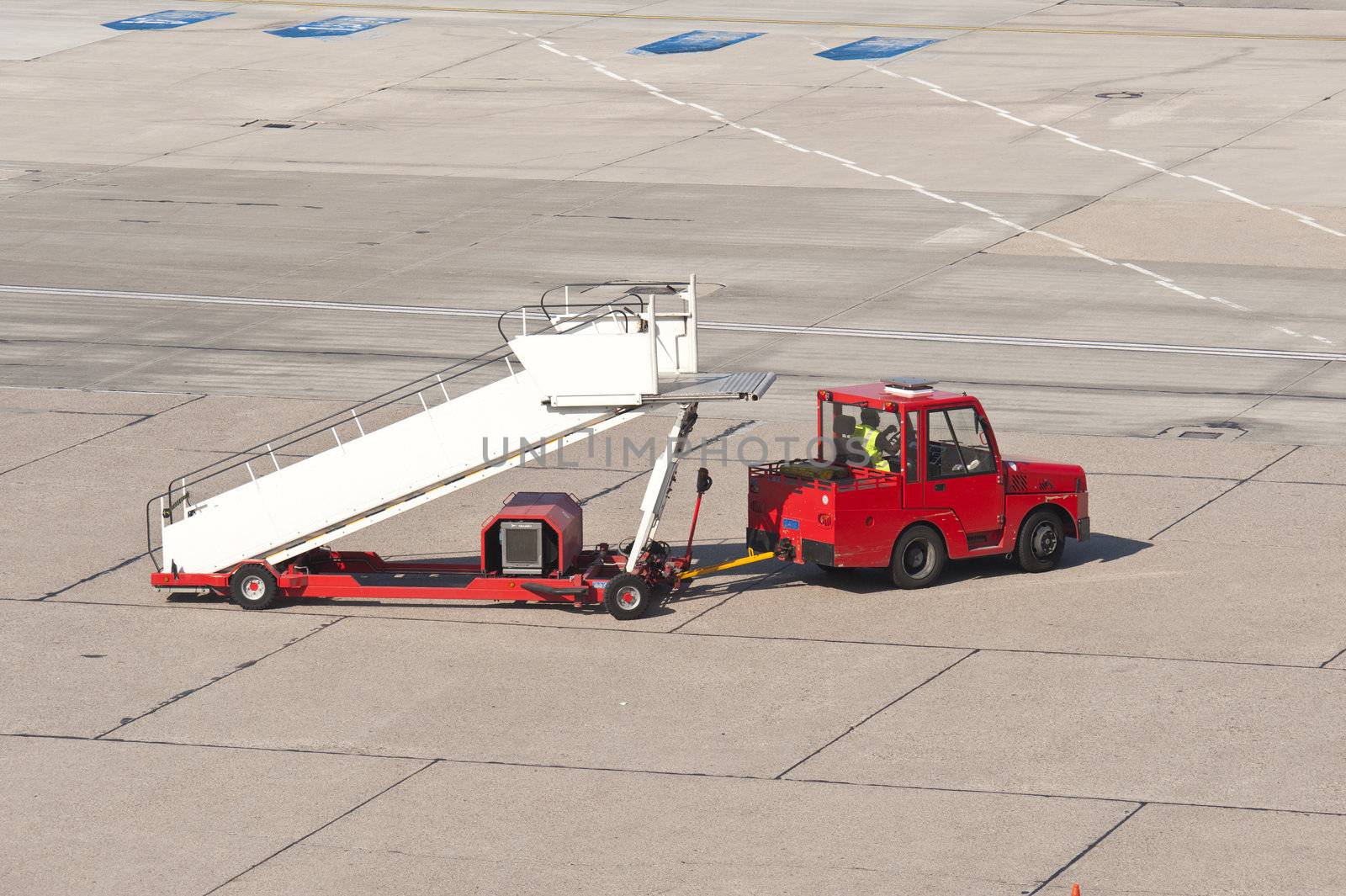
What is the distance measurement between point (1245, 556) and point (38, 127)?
37.7m

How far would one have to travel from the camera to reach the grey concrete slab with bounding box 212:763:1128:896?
43.4 ft

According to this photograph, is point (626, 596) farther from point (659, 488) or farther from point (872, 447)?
point (872, 447)

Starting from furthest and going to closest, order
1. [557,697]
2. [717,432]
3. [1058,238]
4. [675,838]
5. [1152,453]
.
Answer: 1. [1058,238]
2. [717,432]
3. [1152,453]
4. [557,697]
5. [675,838]

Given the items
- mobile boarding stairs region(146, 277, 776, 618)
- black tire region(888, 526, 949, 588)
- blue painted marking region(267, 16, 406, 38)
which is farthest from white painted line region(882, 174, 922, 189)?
blue painted marking region(267, 16, 406, 38)

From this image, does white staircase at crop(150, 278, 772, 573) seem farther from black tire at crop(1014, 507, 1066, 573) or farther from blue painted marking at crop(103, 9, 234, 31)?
blue painted marking at crop(103, 9, 234, 31)

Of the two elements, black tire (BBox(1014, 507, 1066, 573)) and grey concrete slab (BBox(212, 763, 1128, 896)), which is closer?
grey concrete slab (BBox(212, 763, 1128, 896))

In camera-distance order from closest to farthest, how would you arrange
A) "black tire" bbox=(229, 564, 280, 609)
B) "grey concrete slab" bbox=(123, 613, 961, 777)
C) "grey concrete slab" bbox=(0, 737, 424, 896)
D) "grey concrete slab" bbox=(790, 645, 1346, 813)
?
"grey concrete slab" bbox=(0, 737, 424, 896) → "grey concrete slab" bbox=(790, 645, 1346, 813) → "grey concrete slab" bbox=(123, 613, 961, 777) → "black tire" bbox=(229, 564, 280, 609)

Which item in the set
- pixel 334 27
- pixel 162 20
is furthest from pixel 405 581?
pixel 162 20

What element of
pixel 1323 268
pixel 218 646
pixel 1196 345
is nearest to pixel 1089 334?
pixel 1196 345

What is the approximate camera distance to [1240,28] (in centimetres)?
5553

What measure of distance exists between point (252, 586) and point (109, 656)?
5.72 ft

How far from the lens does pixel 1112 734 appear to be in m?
15.7

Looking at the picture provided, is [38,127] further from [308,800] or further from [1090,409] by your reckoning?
[308,800]

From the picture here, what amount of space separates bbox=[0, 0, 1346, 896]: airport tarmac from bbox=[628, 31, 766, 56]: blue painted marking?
24 centimetres
